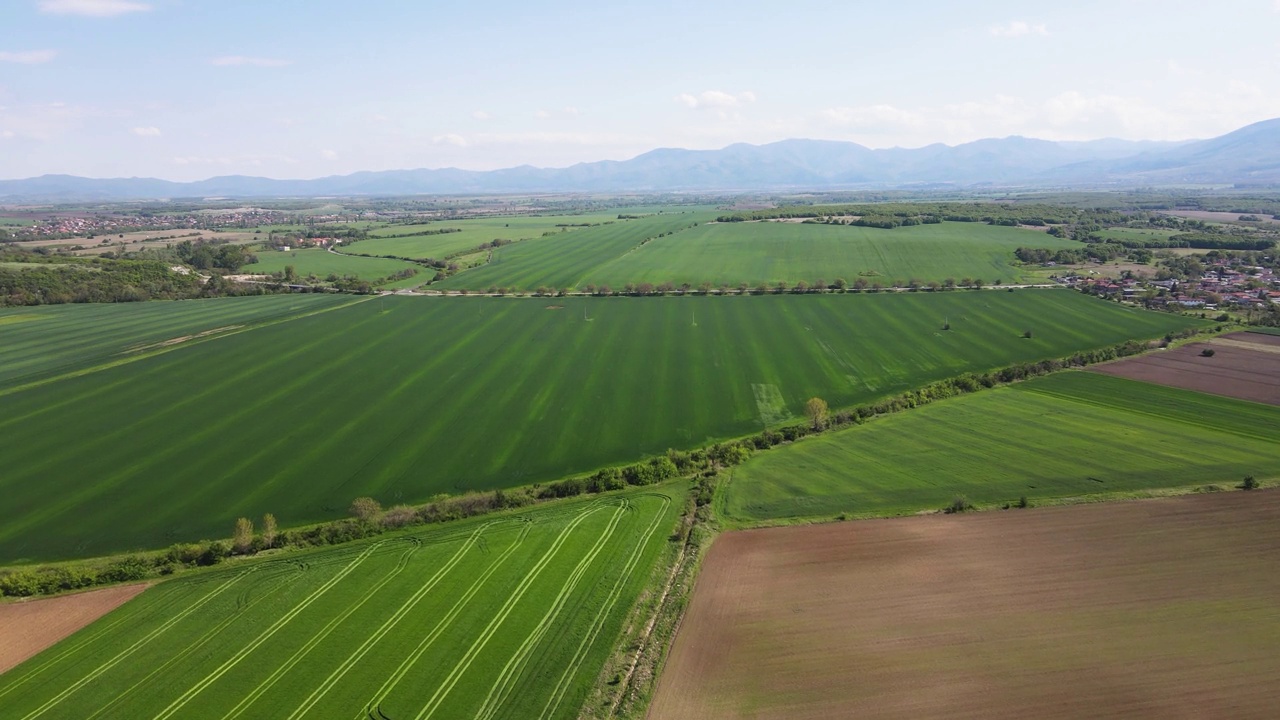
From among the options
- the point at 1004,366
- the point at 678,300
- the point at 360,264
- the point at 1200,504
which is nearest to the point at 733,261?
the point at 678,300

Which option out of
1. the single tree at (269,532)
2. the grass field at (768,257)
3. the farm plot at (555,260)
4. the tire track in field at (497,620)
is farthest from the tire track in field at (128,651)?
the farm plot at (555,260)

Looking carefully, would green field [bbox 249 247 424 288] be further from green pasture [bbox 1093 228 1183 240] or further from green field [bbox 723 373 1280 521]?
green pasture [bbox 1093 228 1183 240]

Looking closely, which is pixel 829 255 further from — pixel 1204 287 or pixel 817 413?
pixel 817 413

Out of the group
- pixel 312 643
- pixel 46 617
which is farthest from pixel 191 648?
pixel 46 617

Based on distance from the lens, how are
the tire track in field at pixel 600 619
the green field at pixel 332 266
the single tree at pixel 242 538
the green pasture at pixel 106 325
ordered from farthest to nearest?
the green field at pixel 332 266 → the green pasture at pixel 106 325 → the single tree at pixel 242 538 → the tire track in field at pixel 600 619

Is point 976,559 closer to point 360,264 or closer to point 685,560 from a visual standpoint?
point 685,560

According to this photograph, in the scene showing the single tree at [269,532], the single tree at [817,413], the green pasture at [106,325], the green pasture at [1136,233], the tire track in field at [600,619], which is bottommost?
the tire track in field at [600,619]

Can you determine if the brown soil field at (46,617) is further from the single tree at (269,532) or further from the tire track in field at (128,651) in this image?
the single tree at (269,532)
